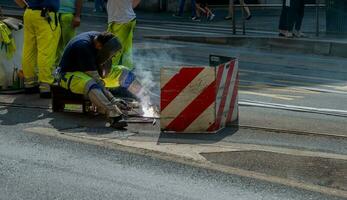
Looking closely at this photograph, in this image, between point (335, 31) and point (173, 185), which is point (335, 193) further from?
point (335, 31)

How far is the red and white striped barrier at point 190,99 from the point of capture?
23.3 ft

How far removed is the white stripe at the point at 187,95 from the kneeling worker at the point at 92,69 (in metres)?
0.48

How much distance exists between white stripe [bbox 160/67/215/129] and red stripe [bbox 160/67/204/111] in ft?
0.10

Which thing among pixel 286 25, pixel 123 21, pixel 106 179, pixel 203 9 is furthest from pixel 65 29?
pixel 203 9

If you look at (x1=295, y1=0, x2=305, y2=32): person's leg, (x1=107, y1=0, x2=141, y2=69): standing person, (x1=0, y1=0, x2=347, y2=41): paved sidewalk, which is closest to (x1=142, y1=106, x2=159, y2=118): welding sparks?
(x1=107, y1=0, x2=141, y2=69): standing person

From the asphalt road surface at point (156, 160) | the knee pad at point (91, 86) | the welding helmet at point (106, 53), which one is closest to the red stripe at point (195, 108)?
the asphalt road surface at point (156, 160)

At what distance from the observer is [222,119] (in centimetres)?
735

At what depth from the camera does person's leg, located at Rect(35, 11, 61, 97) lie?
8719 millimetres

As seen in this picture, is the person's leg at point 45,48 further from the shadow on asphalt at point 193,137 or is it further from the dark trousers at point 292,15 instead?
the dark trousers at point 292,15

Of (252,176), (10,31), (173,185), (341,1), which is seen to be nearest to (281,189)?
(252,176)

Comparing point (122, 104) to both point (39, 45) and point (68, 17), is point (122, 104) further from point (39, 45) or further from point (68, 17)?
point (68, 17)

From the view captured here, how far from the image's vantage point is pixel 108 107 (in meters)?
7.29

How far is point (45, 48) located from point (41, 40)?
0.39ft

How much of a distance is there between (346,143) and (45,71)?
397 cm
